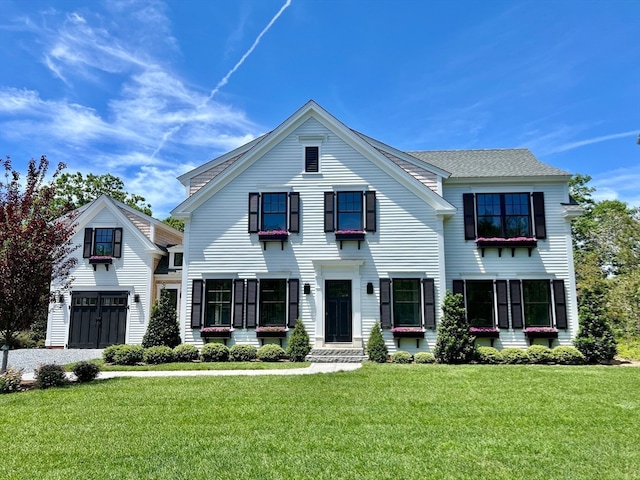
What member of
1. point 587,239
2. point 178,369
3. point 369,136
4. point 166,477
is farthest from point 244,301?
point 587,239

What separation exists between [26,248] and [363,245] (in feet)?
32.8

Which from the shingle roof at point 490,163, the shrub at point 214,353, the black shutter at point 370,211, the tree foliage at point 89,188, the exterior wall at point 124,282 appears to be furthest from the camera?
the tree foliage at point 89,188

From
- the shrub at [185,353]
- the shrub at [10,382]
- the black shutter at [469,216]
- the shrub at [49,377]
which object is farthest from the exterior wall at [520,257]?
the shrub at [10,382]

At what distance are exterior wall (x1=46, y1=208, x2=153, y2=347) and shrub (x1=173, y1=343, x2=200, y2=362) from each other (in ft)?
14.7

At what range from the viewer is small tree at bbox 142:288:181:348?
1429 centimetres

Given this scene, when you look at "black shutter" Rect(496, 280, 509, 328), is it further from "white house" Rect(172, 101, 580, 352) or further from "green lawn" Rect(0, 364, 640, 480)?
"green lawn" Rect(0, 364, 640, 480)

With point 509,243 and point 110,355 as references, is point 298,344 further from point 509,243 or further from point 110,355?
point 509,243

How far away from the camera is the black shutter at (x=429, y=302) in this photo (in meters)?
14.3

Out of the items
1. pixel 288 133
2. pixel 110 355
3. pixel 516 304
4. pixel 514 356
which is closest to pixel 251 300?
pixel 110 355

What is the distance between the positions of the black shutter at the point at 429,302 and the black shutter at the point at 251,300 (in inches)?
237

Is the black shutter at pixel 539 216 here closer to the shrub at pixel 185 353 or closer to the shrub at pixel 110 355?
the shrub at pixel 185 353

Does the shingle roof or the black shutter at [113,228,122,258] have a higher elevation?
the shingle roof

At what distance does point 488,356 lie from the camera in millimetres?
13078

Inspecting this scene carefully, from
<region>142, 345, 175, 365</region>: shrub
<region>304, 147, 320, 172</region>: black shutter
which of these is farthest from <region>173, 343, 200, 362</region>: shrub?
<region>304, 147, 320, 172</region>: black shutter
